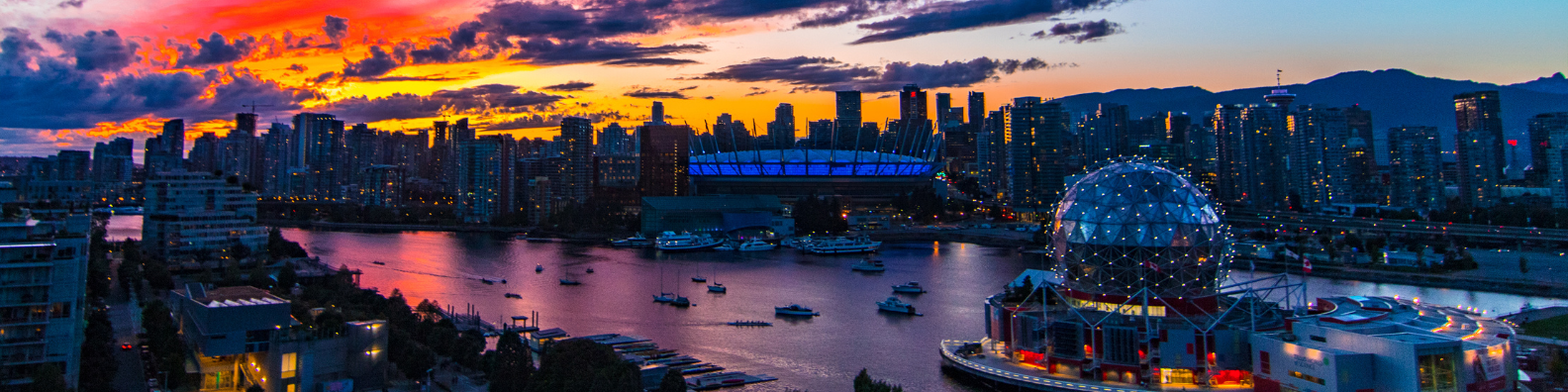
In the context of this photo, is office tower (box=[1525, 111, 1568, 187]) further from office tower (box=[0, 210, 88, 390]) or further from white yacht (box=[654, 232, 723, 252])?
office tower (box=[0, 210, 88, 390])

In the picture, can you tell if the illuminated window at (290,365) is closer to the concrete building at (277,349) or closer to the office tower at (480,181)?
the concrete building at (277,349)

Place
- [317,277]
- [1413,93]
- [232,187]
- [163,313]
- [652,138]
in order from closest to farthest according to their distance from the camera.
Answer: [163,313], [317,277], [232,187], [652,138], [1413,93]

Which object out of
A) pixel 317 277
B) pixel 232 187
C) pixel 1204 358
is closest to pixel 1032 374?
pixel 1204 358

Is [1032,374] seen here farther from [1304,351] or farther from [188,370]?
[188,370]

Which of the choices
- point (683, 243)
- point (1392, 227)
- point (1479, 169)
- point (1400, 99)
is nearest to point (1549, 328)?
point (1392, 227)

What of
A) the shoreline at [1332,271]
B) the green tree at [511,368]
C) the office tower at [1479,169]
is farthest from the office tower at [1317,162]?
the green tree at [511,368]

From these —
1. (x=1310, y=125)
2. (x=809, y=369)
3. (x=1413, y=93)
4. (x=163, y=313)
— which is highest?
(x=1413, y=93)
